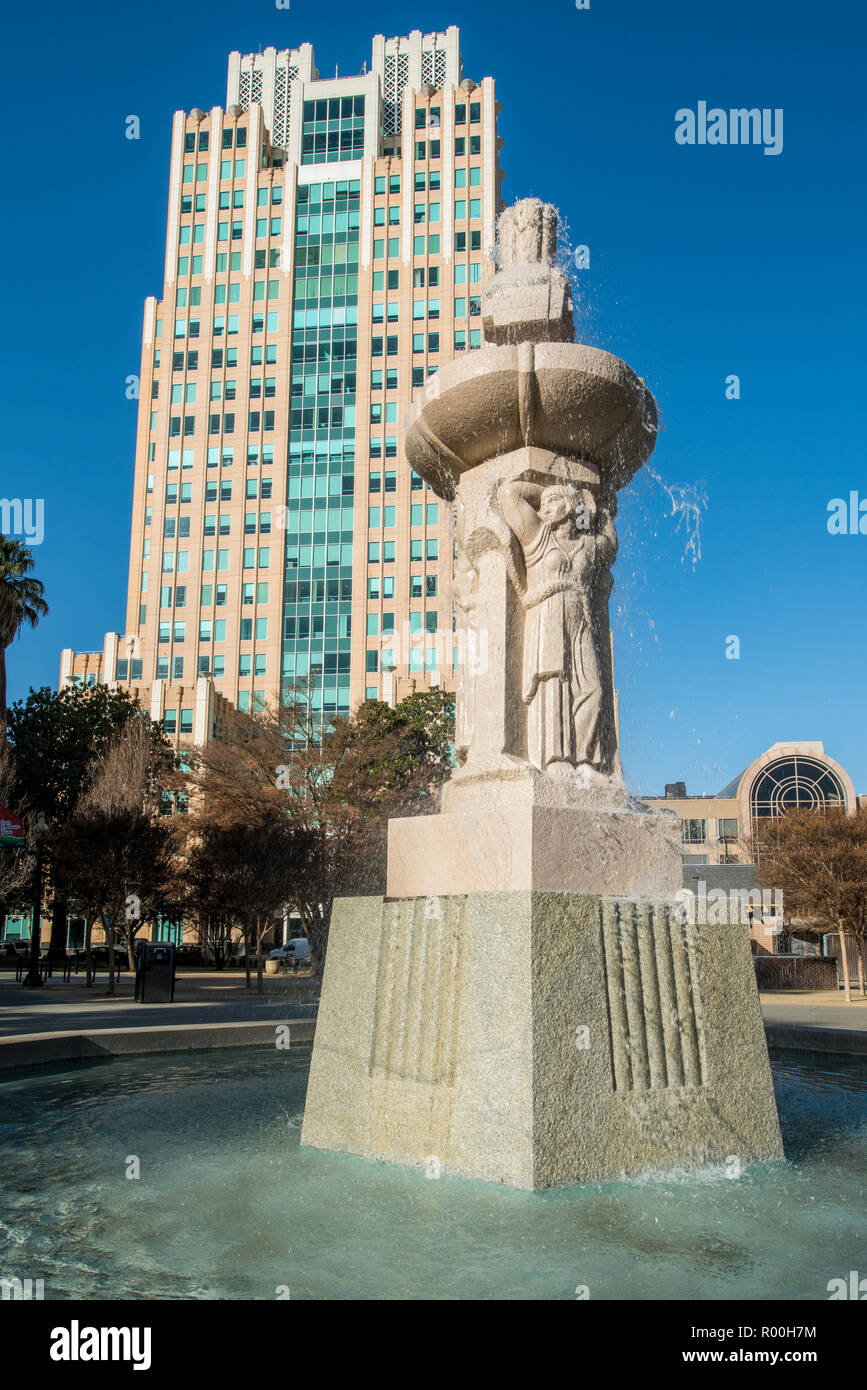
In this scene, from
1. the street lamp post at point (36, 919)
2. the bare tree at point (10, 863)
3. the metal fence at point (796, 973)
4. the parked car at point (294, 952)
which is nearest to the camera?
the bare tree at point (10, 863)

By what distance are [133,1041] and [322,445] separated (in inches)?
2612

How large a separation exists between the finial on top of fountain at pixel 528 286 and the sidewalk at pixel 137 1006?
26.0ft

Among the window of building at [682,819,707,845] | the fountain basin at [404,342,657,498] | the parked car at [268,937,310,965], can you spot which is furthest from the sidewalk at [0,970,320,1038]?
the window of building at [682,819,707,845]

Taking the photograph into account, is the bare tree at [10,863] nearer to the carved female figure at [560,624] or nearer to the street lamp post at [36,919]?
the street lamp post at [36,919]

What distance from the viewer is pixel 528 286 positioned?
7.11 m

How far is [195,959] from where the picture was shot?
53.6 meters

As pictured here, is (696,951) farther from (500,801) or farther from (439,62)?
(439,62)

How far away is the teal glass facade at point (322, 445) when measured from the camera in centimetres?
7025

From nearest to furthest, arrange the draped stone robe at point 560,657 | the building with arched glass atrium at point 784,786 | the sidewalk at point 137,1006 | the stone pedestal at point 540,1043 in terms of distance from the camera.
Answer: the stone pedestal at point 540,1043 → the draped stone robe at point 560,657 → the sidewalk at point 137,1006 → the building with arched glass atrium at point 784,786

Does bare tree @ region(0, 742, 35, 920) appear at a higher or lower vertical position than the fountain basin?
lower

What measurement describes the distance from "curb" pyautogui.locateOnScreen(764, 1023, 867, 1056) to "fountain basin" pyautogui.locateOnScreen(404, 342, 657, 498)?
265 inches

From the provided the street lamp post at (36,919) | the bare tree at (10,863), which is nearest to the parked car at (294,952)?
the street lamp post at (36,919)

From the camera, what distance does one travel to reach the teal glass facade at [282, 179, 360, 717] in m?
70.2

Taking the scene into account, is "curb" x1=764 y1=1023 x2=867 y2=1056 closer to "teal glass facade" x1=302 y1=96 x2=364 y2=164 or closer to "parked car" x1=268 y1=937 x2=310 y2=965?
"parked car" x1=268 y1=937 x2=310 y2=965
